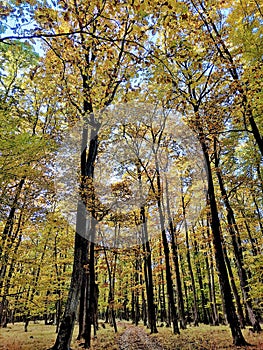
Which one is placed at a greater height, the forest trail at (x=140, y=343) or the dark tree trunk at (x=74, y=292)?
the dark tree trunk at (x=74, y=292)

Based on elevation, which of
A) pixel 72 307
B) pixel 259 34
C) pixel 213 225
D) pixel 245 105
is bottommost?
pixel 72 307

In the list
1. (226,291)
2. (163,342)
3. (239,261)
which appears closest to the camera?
(226,291)

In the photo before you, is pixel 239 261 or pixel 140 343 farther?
pixel 239 261

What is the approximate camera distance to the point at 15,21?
434cm

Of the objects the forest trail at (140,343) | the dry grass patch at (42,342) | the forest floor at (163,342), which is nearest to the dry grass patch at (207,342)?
the forest floor at (163,342)

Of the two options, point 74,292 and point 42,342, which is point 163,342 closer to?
point 74,292

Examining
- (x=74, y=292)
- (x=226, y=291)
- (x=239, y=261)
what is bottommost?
A: (x=74, y=292)

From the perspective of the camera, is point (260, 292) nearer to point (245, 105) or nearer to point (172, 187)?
point (245, 105)

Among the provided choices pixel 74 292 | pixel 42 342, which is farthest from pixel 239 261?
pixel 42 342

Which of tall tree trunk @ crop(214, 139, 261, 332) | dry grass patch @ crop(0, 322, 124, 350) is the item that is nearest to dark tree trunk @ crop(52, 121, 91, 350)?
dry grass patch @ crop(0, 322, 124, 350)

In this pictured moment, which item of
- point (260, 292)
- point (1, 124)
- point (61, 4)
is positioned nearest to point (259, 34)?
point (61, 4)

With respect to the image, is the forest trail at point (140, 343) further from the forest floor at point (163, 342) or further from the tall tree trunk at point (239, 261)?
the tall tree trunk at point (239, 261)

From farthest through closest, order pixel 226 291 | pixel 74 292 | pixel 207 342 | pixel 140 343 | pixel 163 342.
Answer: pixel 140 343, pixel 163 342, pixel 207 342, pixel 226 291, pixel 74 292

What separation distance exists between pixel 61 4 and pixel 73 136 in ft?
30.9
